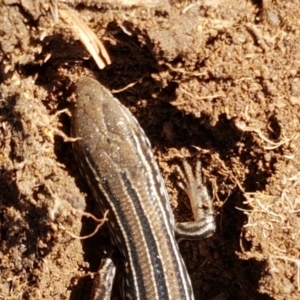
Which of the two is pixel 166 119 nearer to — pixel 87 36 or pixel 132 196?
pixel 132 196

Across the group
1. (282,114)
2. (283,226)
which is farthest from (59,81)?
(283,226)

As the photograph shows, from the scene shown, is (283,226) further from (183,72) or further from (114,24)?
(114,24)

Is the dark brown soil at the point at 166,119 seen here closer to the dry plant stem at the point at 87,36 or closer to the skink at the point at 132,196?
the dry plant stem at the point at 87,36

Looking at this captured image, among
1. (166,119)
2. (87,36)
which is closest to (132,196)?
(166,119)

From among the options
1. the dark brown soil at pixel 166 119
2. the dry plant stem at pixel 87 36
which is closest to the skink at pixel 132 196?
the dark brown soil at pixel 166 119

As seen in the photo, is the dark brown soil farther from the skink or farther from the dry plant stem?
the skink

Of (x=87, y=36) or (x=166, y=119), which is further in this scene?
(x=166, y=119)
